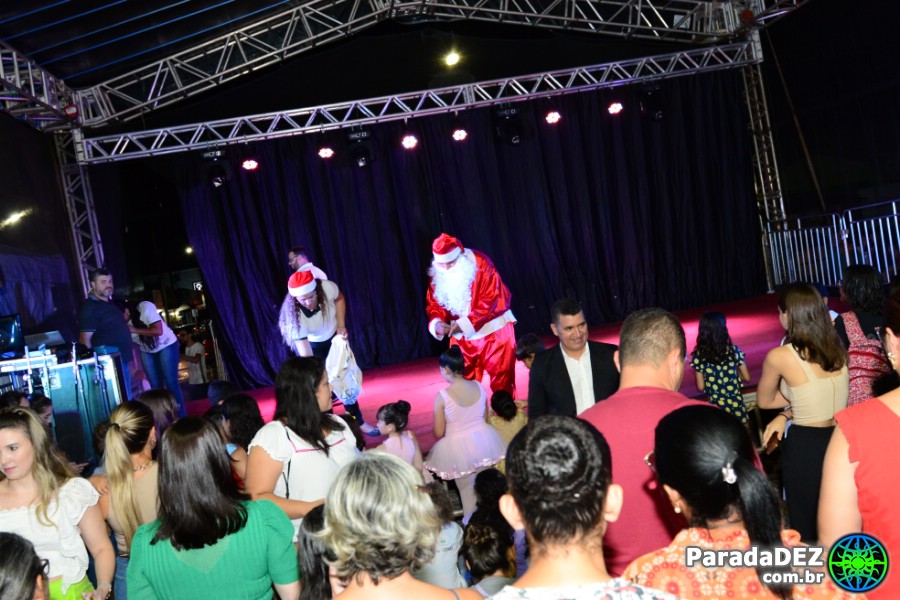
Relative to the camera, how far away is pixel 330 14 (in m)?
9.61

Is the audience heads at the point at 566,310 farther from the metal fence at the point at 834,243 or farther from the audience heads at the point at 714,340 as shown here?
the metal fence at the point at 834,243

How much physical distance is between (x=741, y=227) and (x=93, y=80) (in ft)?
27.3

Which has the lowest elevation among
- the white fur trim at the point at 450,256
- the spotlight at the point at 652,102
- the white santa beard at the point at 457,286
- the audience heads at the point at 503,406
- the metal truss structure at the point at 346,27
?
the audience heads at the point at 503,406

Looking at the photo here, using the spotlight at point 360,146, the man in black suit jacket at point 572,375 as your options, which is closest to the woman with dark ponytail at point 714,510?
the man in black suit jacket at point 572,375

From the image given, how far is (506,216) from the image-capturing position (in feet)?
36.4

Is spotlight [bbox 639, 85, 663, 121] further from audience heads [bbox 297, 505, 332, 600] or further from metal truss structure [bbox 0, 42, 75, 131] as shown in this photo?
audience heads [bbox 297, 505, 332, 600]

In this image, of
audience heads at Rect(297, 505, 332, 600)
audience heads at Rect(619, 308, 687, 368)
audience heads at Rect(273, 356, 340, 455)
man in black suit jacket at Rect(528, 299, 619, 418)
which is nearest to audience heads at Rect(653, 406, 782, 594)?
audience heads at Rect(619, 308, 687, 368)

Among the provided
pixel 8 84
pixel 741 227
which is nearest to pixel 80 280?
pixel 8 84

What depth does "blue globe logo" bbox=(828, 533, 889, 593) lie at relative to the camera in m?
1.62

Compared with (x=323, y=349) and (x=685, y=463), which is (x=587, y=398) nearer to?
(x=685, y=463)

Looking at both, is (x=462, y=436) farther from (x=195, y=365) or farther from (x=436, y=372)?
(x=195, y=365)

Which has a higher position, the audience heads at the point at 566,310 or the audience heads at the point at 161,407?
the audience heads at the point at 566,310

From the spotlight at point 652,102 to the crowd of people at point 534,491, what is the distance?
22.8 ft

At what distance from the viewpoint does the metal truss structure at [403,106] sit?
9297mm
